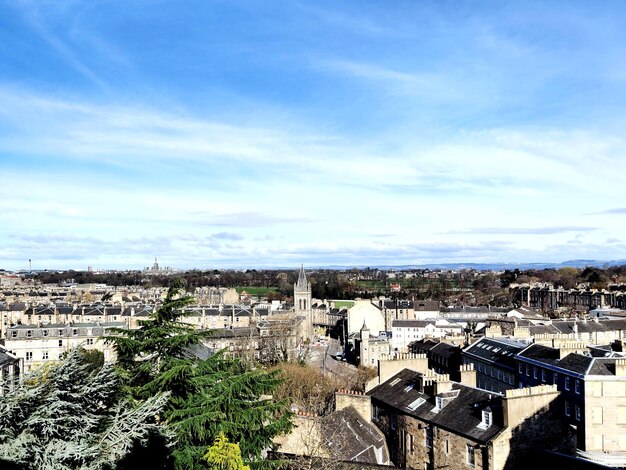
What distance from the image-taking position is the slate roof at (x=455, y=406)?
61.6ft

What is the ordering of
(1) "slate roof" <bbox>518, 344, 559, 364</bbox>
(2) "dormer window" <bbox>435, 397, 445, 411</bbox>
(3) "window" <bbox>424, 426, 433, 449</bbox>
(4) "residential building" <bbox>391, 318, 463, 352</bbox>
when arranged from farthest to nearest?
(4) "residential building" <bbox>391, 318, 463, 352</bbox> < (1) "slate roof" <bbox>518, 344, 559, 364</bbox> < (2) "dormer window" <bbox>435, 397, 445, 411</bbox> < (3) "window" <bbox>424, 426, 433, 449</bbox>

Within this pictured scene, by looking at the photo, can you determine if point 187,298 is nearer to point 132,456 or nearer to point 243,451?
point 243,451

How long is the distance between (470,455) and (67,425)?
42.3 ft

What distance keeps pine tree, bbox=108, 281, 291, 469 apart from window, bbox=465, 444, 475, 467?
6611 mm

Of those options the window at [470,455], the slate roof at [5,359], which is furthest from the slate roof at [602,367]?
the slate roof at [5,359]

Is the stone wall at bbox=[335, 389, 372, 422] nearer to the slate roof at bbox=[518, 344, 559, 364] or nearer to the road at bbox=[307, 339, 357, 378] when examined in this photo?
the slate roof at bbox=[518, 344, 559, 364]

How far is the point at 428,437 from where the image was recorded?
20.7 m

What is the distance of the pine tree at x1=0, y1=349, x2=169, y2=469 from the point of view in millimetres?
10977

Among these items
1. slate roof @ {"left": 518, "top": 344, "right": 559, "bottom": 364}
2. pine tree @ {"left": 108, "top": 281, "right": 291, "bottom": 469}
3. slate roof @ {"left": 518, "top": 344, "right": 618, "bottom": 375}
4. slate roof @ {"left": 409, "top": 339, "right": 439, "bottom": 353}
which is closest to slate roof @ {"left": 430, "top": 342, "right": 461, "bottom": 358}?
slate roof @ {"left": 409, "top": 339, "right": 439, "bottom": 353}

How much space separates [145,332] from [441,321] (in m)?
72.8

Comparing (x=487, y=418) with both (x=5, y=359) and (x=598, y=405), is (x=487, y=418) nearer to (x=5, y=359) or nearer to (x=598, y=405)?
(x=598, y=405)

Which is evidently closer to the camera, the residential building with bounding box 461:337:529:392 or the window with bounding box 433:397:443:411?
the window with bounding box 433:397:443:411

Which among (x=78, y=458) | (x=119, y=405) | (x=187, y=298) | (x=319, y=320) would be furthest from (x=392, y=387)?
(x=319, y=320)

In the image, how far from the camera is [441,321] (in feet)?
278
